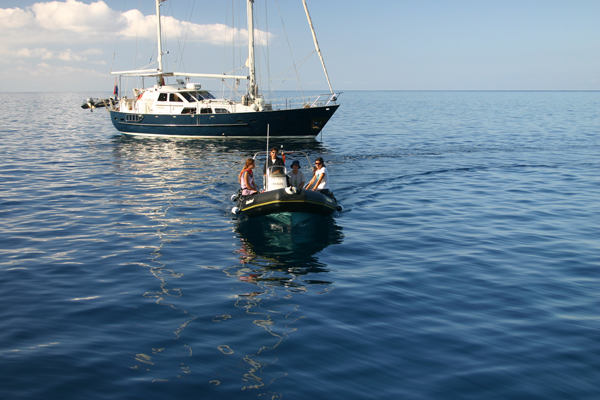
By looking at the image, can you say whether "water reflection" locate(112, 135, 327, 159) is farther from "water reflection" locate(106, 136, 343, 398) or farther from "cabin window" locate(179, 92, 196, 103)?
"water reflection" locate(106, 136, 343, 398)

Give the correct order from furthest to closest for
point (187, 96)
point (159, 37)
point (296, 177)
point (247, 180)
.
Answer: point (159, 37)
point (187, 96)
point (247, 180)
point (296, 177)

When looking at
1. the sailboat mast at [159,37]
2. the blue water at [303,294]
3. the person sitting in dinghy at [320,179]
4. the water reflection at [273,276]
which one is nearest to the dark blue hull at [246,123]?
the sailboat mast at [159,37]

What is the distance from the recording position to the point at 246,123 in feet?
98.8

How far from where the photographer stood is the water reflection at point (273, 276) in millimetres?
5863

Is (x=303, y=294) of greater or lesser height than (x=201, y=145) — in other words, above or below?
below

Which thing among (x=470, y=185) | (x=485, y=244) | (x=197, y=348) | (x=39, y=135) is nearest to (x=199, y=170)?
(x=470, y=185)

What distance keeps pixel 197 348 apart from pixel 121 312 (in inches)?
70.7

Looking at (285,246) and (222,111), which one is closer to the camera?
(285,246)

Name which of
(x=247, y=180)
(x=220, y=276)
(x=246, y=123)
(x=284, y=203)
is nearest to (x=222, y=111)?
(x=246, y=123)

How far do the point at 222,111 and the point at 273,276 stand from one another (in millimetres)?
23738

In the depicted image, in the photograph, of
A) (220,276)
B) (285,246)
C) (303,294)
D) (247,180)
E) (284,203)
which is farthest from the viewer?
(247,180)

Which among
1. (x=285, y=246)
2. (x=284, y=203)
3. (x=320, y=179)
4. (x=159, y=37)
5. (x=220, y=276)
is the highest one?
(x=159, y=37)

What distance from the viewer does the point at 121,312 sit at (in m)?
7.17

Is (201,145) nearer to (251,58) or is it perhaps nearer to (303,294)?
(251,58)
